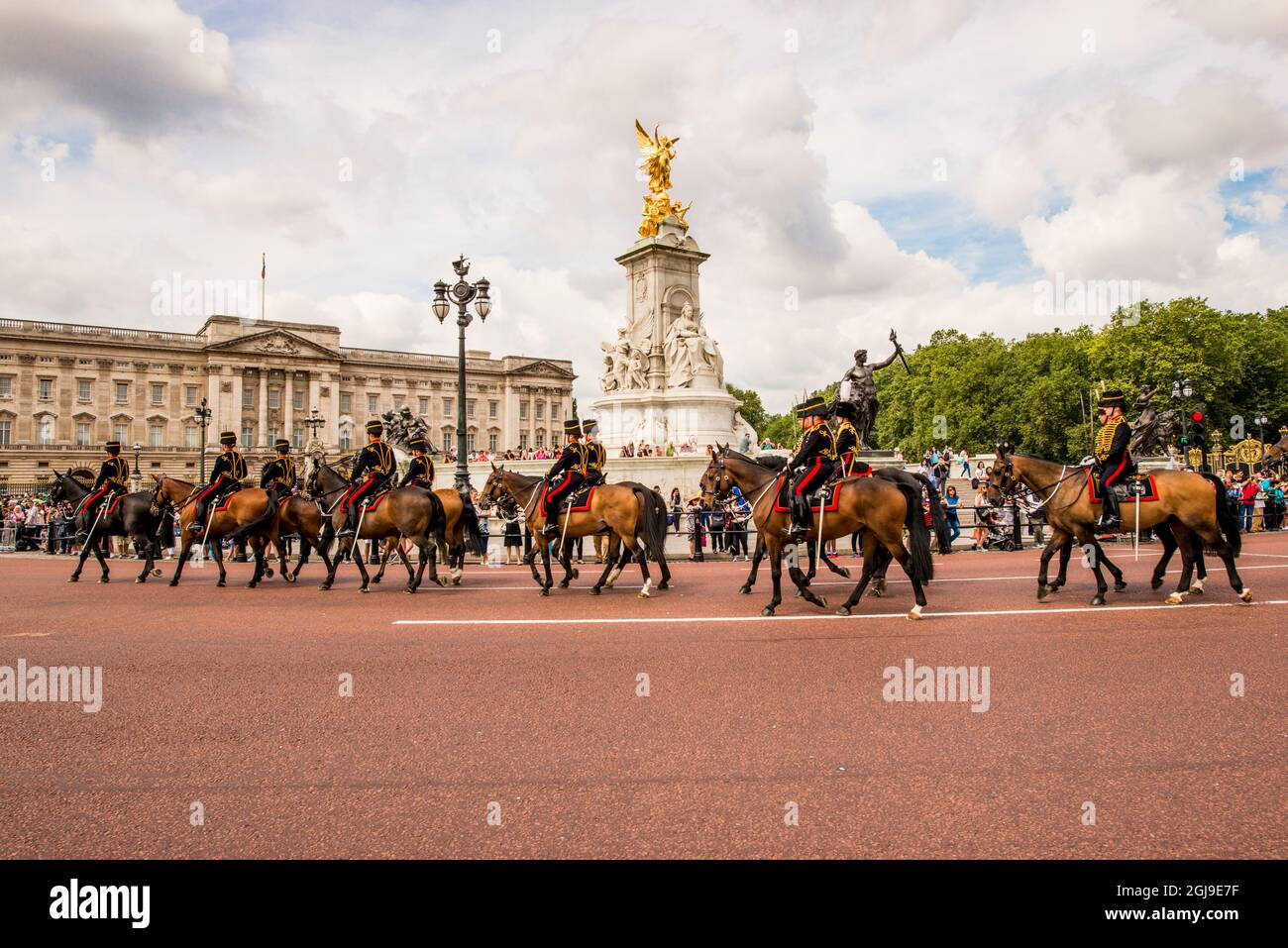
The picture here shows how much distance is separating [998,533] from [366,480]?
16346 millimetres

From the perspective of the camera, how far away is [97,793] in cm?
→ 489

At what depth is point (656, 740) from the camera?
18.7ft

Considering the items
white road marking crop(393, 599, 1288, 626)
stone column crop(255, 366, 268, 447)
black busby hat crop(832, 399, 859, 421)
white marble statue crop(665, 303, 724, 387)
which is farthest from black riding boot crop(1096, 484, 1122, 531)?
stone column crop(255, 366, 268, 447)

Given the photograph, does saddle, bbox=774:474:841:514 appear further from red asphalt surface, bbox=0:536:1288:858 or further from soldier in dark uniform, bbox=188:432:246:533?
soldier in dark uniform, bbox=188:432:246:533

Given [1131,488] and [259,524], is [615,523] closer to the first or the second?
[259,524]

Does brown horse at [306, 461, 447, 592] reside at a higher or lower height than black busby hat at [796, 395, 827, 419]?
lower

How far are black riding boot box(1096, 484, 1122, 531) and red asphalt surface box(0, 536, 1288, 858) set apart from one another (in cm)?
155

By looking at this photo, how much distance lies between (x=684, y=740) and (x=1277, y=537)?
83.9ft

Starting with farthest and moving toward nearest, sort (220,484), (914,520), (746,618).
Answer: (220,484), (914,520), (746,618)

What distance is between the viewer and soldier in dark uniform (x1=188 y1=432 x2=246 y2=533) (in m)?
15.9

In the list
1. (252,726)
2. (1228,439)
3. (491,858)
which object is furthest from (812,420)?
(1228,439)

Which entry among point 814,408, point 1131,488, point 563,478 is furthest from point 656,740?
point 1131,488

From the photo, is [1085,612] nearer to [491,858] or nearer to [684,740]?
[684,740]

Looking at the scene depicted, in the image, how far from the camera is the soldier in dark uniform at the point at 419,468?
15514 millimetres
